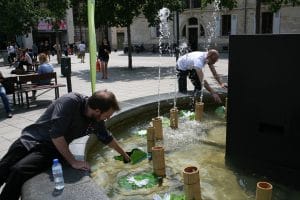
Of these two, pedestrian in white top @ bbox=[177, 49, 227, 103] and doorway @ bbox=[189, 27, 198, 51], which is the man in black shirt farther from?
doorway @ bbox=[189, 27, 198, 51]

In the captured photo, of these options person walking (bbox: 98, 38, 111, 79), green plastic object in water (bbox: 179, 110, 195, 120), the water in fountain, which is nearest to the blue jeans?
the water in fountain

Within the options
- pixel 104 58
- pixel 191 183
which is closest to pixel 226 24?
pixel 104 58

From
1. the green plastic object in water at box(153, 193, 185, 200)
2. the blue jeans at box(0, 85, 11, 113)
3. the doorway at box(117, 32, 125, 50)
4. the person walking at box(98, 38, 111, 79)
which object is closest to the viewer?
the green plastic object in water at box(153, 193, 185, 200)

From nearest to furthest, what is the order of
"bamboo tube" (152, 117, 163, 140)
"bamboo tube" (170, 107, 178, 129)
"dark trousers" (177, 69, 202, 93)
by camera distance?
"bamboo tube" (152, 117, 163, 140)
"bamboo tube" (170, 107, 178, 129)
"dark trousers" (177, 69, 202, 93)

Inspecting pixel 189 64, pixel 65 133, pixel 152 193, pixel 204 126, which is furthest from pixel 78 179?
pixel 189 64

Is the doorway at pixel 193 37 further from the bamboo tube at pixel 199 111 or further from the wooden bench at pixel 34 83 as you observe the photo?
the bamboo tube at pixel 199 111

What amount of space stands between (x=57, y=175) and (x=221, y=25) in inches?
1350

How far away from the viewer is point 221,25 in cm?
3572

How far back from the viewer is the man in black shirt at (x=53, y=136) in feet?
10.9

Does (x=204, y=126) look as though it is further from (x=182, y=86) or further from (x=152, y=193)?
(x=152, y=193)

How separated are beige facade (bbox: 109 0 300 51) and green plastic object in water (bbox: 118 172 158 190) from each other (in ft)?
97.4

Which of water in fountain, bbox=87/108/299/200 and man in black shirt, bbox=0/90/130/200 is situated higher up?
man in black shirt, bbox=0/90/130/200

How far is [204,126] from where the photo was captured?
683 centimetres

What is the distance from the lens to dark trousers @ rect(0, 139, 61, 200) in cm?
331
